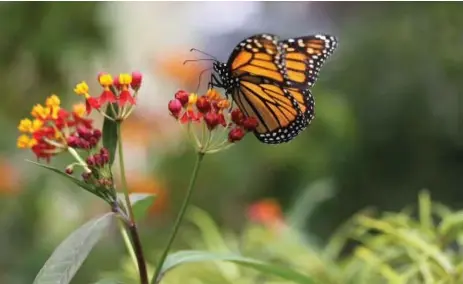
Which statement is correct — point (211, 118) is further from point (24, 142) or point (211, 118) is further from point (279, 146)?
point (279, 146)

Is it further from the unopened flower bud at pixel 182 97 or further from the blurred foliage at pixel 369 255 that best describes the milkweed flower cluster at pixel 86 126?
the blurred foliage at pixel 369 255

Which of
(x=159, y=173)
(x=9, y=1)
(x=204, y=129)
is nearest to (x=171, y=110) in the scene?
(x=204, y=129)

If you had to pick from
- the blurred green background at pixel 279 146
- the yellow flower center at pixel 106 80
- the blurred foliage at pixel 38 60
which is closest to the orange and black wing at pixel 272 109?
the yellow flower center at pixel 106 80

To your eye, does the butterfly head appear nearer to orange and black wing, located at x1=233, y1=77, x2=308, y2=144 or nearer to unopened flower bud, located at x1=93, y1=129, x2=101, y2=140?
orange and black wing, located at x1=233, y1=77, x2=308, y2=144

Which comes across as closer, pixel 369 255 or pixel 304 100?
pixel 304 100

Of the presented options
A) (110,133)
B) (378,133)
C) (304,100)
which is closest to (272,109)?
(304,100)

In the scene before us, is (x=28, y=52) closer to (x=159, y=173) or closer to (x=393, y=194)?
(x=159, y=173)
